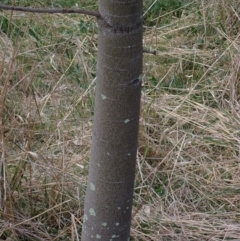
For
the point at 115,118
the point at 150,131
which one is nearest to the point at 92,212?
the point at 115,118

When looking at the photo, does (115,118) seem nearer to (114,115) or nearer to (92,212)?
(114,115)

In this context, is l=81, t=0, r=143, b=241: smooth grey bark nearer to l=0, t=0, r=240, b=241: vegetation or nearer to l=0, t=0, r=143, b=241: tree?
l=0, t=0, r=143, b=241: tree

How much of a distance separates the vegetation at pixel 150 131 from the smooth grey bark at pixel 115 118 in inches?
16.5

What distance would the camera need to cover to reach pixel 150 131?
2.52m

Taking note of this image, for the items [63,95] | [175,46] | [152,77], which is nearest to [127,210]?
[63,95]

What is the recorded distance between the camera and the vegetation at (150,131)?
1.96 metres

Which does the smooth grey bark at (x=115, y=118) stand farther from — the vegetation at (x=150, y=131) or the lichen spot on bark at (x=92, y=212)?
the vegetation at (x=150, y=131)

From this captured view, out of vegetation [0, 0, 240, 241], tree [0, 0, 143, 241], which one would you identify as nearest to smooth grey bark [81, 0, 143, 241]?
tree [0, 0, 143, 241]

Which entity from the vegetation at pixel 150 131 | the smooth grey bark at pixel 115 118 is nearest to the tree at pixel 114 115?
the smooth grey bark at pixel 115 118

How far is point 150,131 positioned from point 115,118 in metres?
1.33

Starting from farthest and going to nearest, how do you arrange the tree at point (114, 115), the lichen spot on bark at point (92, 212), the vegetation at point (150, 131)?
the vegetation at point (150, 131)
the lichen spot on bark at point (92, 212)
the tree at point (114, 115)

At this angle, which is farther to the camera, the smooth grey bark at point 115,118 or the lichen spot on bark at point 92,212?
the lichen spot on bark at point 92,212

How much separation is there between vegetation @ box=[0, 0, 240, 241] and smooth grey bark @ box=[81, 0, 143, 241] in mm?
418

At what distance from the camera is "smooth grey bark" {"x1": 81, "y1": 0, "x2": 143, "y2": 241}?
115 centimetres
